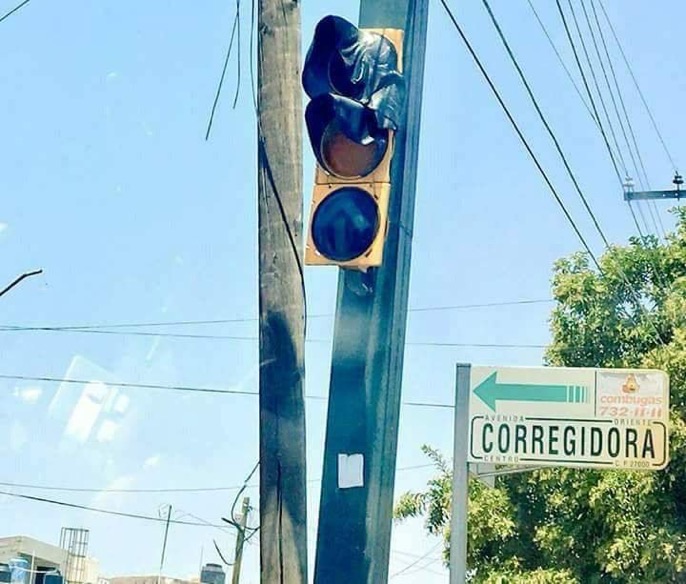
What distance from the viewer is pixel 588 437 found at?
18.8ft

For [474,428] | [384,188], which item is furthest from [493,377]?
[384,188]

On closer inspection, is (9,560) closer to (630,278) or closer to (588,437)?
(630,278)

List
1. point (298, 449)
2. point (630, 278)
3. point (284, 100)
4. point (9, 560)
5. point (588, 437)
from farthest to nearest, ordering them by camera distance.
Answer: point (9, 560) < point (630, 278) < point (588, 437) < point (284, 100) < point (298, 449)

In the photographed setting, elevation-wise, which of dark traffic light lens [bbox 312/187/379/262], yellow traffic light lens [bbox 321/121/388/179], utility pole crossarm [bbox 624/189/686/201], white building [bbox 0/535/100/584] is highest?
utility pole crossarm [bbox 624/189/686/201]

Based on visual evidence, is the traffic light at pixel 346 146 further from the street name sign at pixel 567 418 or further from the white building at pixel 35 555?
the white building at pixel 35 555

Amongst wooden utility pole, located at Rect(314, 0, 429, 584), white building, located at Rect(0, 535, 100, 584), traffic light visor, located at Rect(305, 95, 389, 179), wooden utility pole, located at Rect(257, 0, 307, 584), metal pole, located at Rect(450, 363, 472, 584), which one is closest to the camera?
wooden utility pole, located at Rect(257, 0, 307, 584)

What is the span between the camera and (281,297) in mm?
4543

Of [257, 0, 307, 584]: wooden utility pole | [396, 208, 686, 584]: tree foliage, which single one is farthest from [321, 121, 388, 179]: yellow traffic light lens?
[396, 208, 686, 584]: tree foliage

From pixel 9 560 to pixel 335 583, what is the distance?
1712 centimetres

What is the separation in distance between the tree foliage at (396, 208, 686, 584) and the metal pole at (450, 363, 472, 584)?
6.85m

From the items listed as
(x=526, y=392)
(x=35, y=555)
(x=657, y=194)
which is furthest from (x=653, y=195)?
(x=35, y=555)

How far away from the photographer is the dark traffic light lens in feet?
14.6

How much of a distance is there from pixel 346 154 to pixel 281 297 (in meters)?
0.64

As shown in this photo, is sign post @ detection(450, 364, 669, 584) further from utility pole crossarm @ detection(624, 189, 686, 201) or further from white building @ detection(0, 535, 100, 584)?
white building @ detection(0, 535, 100, 584)
